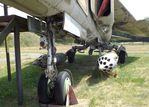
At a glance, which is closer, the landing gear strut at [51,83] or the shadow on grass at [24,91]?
the landing gear strut at [51,83]

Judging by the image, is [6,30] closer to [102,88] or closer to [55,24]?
[55,24]

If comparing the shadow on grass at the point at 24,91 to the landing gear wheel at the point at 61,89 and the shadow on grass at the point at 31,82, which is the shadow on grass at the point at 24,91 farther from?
the landing gear wheel at the point at 61,89

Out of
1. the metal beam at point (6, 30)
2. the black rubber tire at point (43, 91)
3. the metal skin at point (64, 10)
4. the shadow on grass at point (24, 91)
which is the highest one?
the metal skin at point (64, 10)

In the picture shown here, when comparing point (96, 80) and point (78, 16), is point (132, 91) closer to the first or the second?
point (96, 80)

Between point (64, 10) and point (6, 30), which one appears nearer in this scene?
point (64, 10)

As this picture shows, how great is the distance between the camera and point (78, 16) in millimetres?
7891

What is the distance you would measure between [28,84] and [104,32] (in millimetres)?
3555

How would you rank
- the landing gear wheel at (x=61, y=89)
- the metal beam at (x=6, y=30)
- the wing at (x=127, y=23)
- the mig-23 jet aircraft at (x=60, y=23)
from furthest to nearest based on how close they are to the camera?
the wing at (x=127, y=23), the metal beam at (x=6, y=30), the landing gear wheel at (x=61, y=89), the mig-23 jet aircraft at (x=60, y=23)

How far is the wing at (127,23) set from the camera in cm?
1263

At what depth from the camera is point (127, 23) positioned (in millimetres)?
14016

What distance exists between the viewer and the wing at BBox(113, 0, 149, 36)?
1263 centimetres

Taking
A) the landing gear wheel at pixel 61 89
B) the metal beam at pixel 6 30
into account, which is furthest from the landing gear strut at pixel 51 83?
the metal beam at pixel 6 30

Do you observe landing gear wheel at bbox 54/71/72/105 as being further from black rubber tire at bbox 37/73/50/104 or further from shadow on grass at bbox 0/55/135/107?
shadow on grass at bbox 0/55/135/107

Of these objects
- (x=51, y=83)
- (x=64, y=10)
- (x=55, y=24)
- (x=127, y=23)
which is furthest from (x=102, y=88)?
(x=127, y=23)
